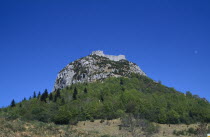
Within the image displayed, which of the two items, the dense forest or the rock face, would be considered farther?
the rock face

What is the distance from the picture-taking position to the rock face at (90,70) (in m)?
151

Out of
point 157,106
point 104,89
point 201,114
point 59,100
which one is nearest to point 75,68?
point 104,89

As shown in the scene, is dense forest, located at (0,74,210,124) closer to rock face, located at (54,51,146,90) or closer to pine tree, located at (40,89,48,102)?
pine tree, located at (40,89,48,102)

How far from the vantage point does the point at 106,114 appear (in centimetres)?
9038

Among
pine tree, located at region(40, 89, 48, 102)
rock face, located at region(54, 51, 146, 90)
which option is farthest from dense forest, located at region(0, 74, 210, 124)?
rock face, located at region(54, 51, 146, 90)

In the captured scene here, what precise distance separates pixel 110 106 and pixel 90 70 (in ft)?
204

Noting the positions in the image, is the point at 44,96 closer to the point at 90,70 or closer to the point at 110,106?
the point at 110,106

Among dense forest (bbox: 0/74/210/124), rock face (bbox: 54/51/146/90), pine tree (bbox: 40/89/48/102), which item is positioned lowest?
dense forest (bbox: 0/74/210/124)

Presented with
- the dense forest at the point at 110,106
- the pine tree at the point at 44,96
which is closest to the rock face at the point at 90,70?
the dense forest at the point at 110,106

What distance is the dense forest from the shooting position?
8829 cm

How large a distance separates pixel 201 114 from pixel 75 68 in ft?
294

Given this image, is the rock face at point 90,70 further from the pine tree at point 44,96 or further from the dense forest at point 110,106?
the pine tree at point 44,96

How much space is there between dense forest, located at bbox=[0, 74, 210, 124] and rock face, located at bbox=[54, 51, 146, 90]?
2154 centimetres

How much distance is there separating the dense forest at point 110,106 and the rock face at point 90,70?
2154cm
